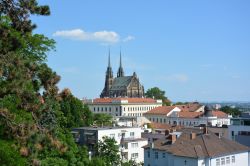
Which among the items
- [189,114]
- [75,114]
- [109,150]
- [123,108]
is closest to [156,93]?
[123,108]

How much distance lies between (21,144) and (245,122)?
51165 millimetres

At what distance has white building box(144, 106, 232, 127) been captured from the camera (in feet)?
348

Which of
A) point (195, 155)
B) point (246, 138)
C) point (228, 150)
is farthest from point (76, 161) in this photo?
point (246, 138)

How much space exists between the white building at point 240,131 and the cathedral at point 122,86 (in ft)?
375

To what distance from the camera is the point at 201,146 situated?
45.2 m

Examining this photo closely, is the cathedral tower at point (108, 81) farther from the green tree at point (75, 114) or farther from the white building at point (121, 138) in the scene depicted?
the white building at point (121, 138)

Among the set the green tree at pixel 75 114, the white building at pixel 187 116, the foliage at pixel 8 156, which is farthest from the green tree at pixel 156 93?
the foliage at pixel 8 156

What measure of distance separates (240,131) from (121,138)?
16502 millimetres

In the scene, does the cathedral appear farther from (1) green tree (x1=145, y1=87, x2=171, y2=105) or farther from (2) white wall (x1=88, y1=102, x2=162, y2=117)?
(2) white wall (x1=88, y1=102, x2=162, y2=117)

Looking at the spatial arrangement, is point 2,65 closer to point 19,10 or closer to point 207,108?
point 19,10

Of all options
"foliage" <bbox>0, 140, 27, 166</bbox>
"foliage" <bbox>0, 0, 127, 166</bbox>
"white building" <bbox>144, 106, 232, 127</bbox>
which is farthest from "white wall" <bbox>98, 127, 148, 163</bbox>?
"white building" <bbox>144, 106, 232, 127</bbox>

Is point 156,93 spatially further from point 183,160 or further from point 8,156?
point 8,156

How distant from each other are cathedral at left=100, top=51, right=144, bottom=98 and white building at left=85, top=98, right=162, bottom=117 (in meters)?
21.7

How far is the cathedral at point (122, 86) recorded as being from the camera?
17600 centimetres
